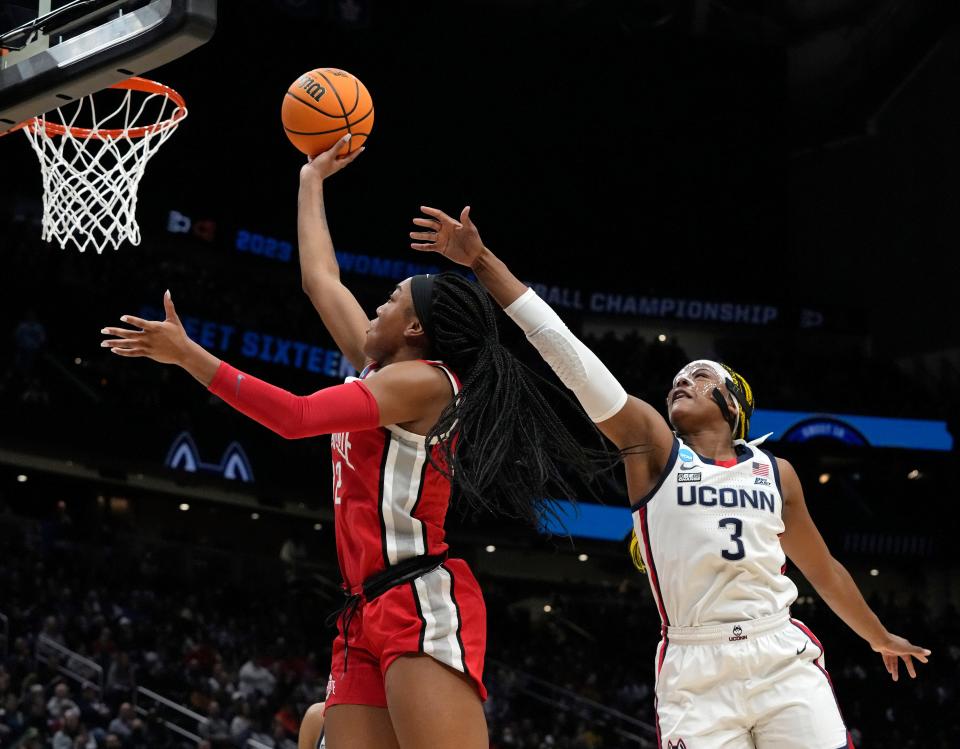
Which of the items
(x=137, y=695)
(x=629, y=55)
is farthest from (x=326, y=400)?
(x=629, y=55)

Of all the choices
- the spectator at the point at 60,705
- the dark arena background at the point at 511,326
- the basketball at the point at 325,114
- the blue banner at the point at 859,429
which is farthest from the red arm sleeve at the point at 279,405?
the blue banner at the point at 859,429

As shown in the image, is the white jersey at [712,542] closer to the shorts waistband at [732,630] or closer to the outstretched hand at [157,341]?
the shorts waistband at [732,630]

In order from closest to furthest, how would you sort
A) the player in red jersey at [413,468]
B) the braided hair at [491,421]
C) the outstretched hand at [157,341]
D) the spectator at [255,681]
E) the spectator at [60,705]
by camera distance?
1. the outstretched hand at [157,341]
2. the player in red jersey at [413,468]
3. the braided hair at [491,421]
4. the spectator at [60,705]
5. the spectator at [255,681]

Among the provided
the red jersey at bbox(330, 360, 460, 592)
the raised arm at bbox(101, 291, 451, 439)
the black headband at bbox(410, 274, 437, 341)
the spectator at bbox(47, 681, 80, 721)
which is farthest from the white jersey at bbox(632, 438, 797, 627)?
the spectator at bbox(47, 681, 80, 721)

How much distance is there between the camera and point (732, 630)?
374cm

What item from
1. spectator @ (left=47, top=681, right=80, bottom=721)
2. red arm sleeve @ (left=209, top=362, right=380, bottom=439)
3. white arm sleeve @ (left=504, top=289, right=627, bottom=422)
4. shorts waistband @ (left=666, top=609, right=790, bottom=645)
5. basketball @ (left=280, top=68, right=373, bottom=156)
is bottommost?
spectator @ (left=47, top=681, right=80, bottom=721)

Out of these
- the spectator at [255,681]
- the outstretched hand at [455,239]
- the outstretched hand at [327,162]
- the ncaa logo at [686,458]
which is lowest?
the spectator at [255,681]

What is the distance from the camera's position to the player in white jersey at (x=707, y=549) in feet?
11.9

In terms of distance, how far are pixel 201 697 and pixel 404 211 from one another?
12.5 meters

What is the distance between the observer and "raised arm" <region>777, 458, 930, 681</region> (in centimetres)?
411

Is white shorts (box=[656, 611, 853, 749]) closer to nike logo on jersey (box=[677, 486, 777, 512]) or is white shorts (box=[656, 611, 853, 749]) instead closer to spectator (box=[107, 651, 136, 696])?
nike logo on jersey (box=[677, 486, 777, 512])

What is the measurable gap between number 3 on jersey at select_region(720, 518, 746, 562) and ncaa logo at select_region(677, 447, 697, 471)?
0.22 metres

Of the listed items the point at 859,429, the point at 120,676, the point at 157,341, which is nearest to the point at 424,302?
the point at 157,341

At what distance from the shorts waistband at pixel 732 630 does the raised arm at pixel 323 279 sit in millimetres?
1385
